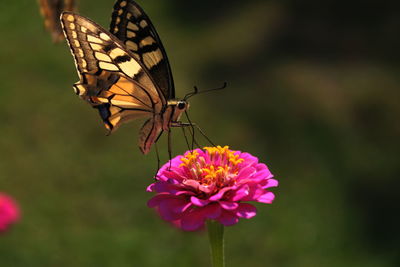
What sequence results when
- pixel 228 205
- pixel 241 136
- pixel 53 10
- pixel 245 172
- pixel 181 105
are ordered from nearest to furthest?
pixel 228 205, pixel 245 172, pixel 181 105, pixel 53 10, pixel 241 136

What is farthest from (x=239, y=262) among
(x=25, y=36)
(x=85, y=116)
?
(x=25, y=36)

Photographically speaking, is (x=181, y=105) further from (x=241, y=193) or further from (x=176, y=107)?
(x=241, y=193)

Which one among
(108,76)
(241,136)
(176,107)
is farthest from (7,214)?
(241,136)

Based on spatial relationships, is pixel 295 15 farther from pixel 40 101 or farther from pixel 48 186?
pixel 48 186

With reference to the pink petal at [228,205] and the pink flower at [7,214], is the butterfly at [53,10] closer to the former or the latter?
the pink flower at [7,214]

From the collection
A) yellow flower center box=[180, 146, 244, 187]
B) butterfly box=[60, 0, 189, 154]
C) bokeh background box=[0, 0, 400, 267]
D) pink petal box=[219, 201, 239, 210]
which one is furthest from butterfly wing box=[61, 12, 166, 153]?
bokeh background box=[0, 0, 400, 267]

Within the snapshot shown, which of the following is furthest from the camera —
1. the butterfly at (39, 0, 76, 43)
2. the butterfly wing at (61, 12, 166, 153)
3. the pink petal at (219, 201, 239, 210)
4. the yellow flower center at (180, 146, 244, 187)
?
the butterfly at (39, 0, 76, 43)

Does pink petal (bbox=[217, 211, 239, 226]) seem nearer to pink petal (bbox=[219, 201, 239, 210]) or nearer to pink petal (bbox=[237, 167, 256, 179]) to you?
pink petal (bbox=[219, 201, 239, 210])
